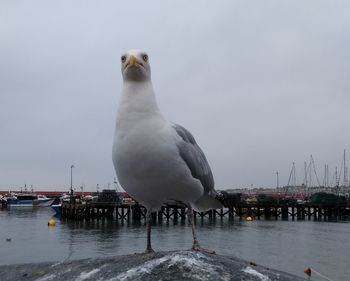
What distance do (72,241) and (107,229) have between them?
328 inches

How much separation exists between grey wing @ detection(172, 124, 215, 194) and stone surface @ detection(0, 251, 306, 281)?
0.81 metres

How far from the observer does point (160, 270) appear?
3.67m

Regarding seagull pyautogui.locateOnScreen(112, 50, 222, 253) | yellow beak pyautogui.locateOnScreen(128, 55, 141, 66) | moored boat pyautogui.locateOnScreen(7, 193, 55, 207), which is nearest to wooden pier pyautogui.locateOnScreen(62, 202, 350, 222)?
moored boat pyautogui.locateOnScreen(7, 193, 55, 207)

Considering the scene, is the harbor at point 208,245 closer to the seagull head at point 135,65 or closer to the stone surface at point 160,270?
the stone surface at point 160,270

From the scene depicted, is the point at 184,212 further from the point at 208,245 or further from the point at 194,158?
the point at 194,158

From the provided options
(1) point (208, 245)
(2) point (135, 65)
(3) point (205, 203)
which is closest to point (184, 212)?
(1) point (208, 245)

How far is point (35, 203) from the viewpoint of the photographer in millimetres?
75688

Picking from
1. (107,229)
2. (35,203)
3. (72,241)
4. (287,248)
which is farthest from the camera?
(35,203)

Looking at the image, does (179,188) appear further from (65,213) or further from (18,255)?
(65,213)

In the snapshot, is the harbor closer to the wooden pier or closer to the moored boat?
the wooden pier

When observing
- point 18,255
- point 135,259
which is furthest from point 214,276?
point 18,255

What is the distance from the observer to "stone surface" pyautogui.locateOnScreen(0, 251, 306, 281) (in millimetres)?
3592

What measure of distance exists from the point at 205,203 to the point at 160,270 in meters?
1.50

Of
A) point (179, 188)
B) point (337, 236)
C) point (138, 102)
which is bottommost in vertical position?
point (337, 236)
